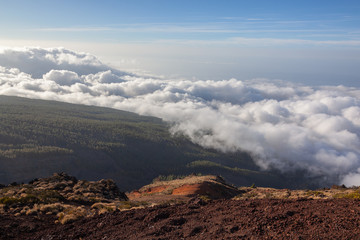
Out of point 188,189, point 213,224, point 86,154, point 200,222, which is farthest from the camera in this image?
point 86,154

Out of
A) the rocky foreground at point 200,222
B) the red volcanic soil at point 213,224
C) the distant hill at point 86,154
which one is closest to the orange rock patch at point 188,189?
the rocky foreground at point 200,222

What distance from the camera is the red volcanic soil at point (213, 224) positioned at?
11352mm

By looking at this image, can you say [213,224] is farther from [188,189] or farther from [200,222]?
[188,189]

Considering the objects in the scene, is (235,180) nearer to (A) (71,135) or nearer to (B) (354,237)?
(A) (71,135)

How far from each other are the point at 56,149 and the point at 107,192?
122 meters

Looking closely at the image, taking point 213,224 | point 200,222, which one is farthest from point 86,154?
point 213,224

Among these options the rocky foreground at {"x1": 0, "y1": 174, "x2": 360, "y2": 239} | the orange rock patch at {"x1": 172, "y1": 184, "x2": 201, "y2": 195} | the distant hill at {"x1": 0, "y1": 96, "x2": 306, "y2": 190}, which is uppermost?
the rocky foreground at {"x1": 0, "y1": 174, "x2": 360, "y2": 239}

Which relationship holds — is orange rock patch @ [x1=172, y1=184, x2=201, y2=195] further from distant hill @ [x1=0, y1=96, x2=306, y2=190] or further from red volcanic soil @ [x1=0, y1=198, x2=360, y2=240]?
distant hill @ [x1=0, y1=96, x2=306, y2=190]

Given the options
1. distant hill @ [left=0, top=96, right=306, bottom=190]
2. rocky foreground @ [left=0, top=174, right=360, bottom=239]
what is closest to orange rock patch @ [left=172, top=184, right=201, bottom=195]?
rocky foreground @ [left=0, top=174, right=360, bottom=239]

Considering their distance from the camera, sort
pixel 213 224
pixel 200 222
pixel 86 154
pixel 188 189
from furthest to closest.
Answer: pixel 86 154 < pixel 188 189 < pixel 200 222 < pixel 213 224

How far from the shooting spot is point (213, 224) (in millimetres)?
13477

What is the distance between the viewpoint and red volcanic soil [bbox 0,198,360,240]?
37.2 ft

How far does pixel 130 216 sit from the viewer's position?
17.0m

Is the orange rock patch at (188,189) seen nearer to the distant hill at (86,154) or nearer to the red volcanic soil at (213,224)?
the red volcanic soil at (213,224)
